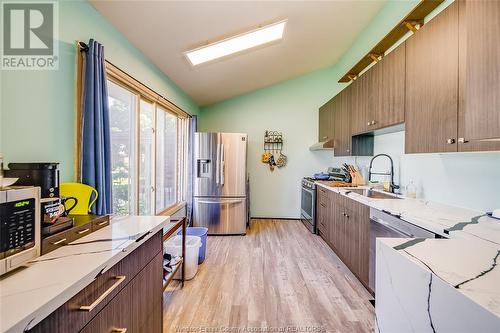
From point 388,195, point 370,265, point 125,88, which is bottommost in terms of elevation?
point 370,265

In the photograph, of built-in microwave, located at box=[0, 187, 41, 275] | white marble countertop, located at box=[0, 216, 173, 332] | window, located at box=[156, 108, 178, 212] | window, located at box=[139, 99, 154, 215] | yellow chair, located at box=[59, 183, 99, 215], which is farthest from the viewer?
window, located at box=[156, 108, 178, 212]

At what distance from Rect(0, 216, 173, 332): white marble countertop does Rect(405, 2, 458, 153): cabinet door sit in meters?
1.99

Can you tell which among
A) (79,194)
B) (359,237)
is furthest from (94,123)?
(359,237)

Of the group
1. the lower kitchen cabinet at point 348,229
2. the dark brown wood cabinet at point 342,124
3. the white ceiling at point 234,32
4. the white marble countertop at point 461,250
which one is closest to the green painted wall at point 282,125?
the white ceiling at point 234,32

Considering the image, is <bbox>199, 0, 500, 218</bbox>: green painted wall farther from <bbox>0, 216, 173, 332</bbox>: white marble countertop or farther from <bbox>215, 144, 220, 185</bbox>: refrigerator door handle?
<bbox>0, 216, 173, 332</bbox>: white marble countertop

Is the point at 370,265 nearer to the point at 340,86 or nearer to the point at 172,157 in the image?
the point at 172,157

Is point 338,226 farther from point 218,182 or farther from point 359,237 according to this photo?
point 218,182

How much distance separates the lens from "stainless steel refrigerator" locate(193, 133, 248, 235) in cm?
365

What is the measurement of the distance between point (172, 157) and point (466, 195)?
349 centimetres

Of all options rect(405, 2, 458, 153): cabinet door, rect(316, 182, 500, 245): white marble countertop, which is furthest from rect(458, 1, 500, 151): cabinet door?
rect(316, 182, 500, 245): white marble countertop

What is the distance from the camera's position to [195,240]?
248cm

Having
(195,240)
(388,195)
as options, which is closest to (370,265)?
(388,195)

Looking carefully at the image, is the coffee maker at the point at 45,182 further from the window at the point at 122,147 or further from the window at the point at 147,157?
the window at the point at 147,157

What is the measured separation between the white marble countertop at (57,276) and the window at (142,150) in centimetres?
120
